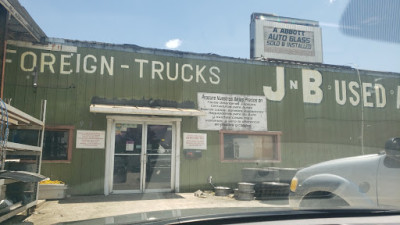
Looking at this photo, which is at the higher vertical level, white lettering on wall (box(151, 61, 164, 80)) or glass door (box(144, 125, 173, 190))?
white lettering on wall (box(151, 61, 164, 80))

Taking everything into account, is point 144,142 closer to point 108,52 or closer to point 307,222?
point 108,52

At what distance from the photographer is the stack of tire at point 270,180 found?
1015cm

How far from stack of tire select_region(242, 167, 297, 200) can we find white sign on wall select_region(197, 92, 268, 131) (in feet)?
5.55

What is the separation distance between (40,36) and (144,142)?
15.2ft

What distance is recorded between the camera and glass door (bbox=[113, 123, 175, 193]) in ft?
36.9

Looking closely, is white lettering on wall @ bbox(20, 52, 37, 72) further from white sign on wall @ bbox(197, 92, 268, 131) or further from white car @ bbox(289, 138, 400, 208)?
white car @ bbox(289, 138, 400, 208)

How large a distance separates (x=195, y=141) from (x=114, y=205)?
3.84m

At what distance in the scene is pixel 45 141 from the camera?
35.4ft

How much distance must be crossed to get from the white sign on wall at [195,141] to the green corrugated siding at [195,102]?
0.21 m

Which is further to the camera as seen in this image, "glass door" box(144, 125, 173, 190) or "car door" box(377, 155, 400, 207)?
"glass door" box(144, 125, 173, 190)

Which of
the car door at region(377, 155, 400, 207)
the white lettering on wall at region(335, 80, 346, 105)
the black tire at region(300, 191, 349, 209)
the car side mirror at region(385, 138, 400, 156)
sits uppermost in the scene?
the white lettering on wall at region(335, 80, 346, 105)

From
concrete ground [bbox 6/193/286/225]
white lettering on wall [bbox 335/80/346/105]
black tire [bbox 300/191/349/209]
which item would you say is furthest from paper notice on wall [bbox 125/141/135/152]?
white lettering on wall [bbox 335/80/346/105]

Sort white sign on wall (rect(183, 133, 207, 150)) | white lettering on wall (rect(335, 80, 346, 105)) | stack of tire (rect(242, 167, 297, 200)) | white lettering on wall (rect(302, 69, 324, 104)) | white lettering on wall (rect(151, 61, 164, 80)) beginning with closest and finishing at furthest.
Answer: stack of tire (rect(242, 167, 297, 200)) → white sign on wall (rect(183, 133, 207, 150)) → white lettering on wall (rect(151, 61, 164, 80)) → white lettering on wall (rect(302, 69, 324, 104)) → white lettering on wall (rect(335, 80, 346, 105))

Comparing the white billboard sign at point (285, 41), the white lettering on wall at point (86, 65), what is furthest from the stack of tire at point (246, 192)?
the white billboard sign at point (285, 41)
